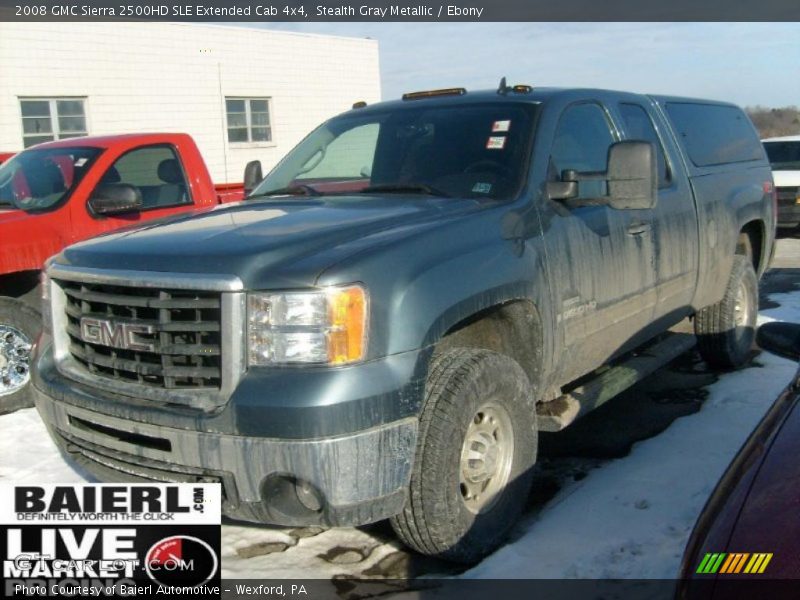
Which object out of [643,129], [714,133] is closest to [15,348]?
[643,129]

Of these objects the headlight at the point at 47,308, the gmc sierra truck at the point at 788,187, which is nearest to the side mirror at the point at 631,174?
the headlight at the point at 47,308

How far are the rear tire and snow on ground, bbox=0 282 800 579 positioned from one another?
3.99 feet

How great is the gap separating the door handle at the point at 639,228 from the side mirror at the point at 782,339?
5.91 ft

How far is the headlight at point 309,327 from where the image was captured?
2.93 metres

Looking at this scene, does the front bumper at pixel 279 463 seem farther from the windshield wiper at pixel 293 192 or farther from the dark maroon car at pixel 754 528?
the windshield wiper at pixel 293 192

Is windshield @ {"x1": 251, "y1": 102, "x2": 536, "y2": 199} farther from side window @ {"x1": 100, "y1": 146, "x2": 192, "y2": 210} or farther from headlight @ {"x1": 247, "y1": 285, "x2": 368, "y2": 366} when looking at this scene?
side window @ {"x1": 100, "y1": 146, "x2": 192, "y2": 210}

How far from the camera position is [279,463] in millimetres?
2908

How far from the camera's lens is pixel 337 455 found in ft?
9.48

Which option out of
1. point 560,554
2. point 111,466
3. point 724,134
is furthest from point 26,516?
point 724,134

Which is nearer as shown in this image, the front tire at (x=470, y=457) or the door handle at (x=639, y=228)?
the front tire at (x=470, y=457)

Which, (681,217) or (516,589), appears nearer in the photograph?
(516,589)

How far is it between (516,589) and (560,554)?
336 millimetres

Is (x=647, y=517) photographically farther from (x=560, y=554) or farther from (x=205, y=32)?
(x=205, y=32)

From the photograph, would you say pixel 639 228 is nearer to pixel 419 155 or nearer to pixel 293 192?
pixel 419 155
